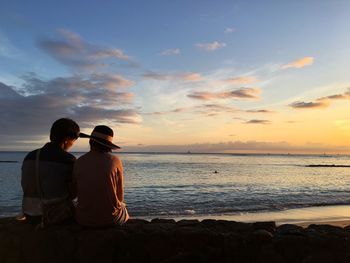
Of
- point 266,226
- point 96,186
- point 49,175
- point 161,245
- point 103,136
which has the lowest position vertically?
point 161,245

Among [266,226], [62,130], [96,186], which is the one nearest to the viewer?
[96,186]

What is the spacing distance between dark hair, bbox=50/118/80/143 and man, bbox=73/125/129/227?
242 millimetres

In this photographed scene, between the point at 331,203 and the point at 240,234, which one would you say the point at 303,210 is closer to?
the point at 331,203

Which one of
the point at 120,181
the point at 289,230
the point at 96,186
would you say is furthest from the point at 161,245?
the point at 289,230

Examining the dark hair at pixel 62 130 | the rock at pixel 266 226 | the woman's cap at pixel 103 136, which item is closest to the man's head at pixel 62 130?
the dark hair at pixel 62 130

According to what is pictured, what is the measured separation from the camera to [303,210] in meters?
15.7

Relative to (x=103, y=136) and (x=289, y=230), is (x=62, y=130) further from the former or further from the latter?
(x=289, y=230)

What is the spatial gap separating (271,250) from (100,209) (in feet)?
7.03

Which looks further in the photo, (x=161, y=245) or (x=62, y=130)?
(x=62, y=130)

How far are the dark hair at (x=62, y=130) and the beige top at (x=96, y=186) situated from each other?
37cm

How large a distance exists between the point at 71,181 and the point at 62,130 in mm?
645

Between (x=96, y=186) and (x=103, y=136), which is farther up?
(x=103, y=136)

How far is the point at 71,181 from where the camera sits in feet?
14.7

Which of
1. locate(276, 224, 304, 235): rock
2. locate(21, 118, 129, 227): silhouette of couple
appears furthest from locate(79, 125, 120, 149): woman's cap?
locate(276, 224, 304, 235): rock
